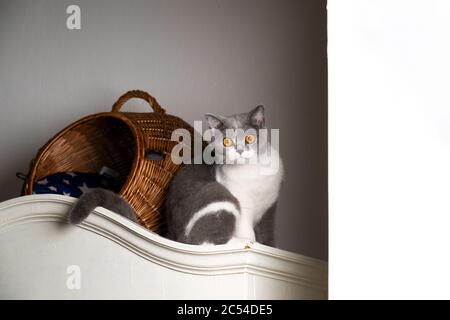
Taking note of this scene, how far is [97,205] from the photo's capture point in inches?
56.4

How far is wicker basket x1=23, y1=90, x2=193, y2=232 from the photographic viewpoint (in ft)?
5.25

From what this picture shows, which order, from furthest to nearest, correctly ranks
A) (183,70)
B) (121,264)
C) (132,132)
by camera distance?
(183,70) < (132,132) < (121,264)

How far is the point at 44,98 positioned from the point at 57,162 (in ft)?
1.72

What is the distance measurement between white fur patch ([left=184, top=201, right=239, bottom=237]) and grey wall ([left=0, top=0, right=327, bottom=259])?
0.50m

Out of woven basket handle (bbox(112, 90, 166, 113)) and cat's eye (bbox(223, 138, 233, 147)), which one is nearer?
cat's eye (bbox(223, 138, 233, 147))

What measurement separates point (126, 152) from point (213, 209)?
0.54 metres

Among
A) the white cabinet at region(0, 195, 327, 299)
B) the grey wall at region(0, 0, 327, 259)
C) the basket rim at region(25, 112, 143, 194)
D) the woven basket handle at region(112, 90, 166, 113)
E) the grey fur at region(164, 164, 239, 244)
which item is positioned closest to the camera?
the white cabinet at region(0, 195, 327, 299)
